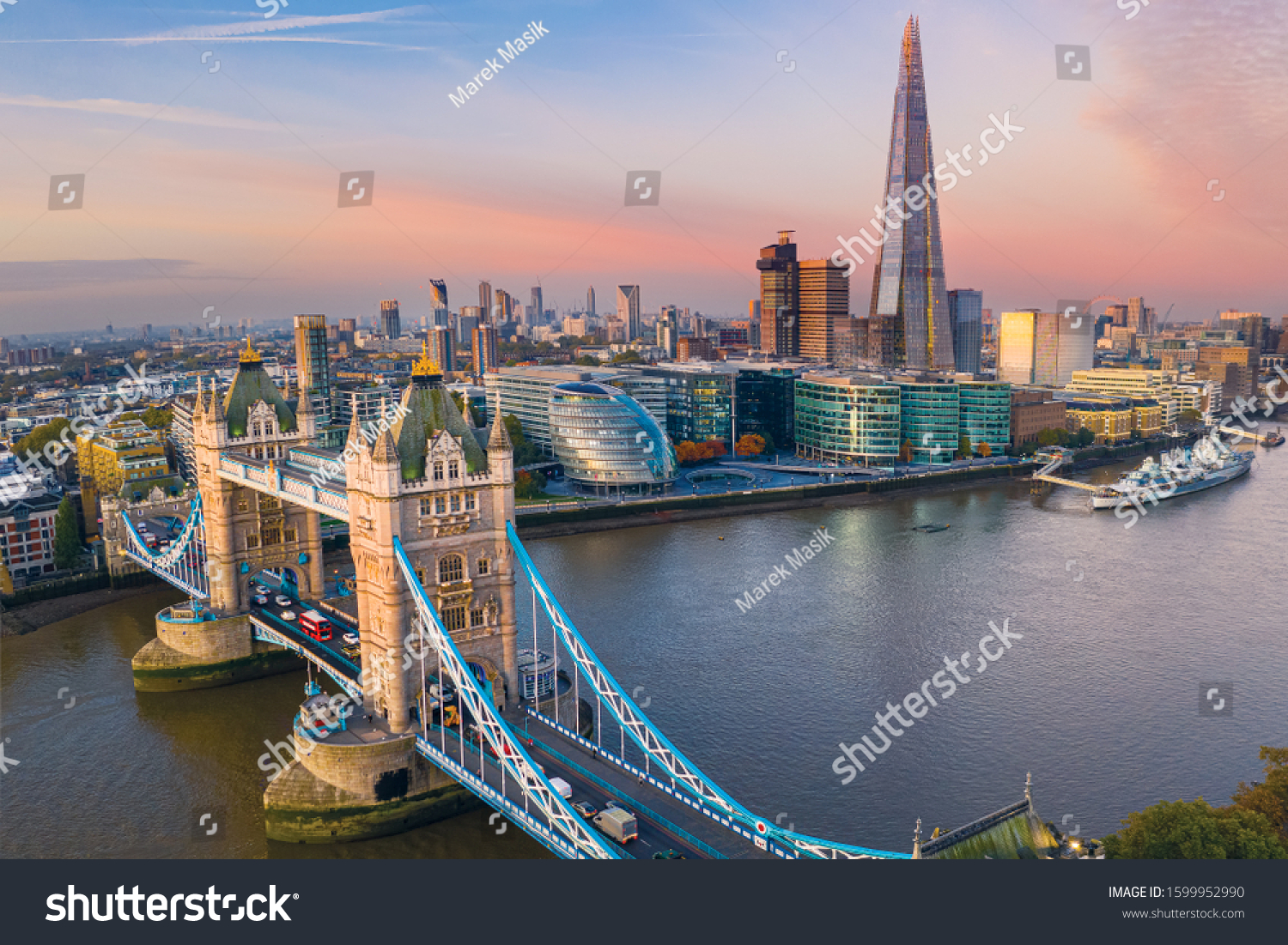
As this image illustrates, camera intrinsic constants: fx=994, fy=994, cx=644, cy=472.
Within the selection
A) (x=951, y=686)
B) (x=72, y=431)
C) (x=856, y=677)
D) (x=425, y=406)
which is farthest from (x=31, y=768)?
(x=72, y=431)

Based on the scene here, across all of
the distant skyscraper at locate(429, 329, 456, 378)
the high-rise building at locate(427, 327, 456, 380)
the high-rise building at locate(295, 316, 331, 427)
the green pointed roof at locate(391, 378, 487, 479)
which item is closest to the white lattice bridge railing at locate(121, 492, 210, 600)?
the green pointed roof at locate(391, 378, 487, 479)

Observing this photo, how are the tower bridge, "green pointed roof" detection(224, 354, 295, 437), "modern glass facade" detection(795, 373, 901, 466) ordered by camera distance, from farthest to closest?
"modern glass facade" detection(795, 373, 901, 466), "green pointed roof" detection(224, 354, 295, 437), the tower bridge

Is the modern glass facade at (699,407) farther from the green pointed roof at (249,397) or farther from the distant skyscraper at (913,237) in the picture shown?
the green pointed roof at (249,397)

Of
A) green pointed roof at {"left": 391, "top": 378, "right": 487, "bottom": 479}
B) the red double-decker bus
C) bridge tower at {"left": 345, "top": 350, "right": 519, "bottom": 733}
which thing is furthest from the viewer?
the red double-decker bus

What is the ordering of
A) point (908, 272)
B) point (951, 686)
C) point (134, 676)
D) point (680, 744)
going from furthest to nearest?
point (908, 272) → point (134, 676) → point (951, 686) → point (680, 744)

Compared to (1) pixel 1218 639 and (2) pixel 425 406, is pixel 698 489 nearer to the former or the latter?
(1) pixel 1218 639

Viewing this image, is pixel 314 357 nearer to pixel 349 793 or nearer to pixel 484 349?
pixel 484 349

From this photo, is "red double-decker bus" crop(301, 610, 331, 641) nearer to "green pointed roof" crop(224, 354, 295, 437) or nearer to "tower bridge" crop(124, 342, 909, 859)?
"tower bridge" crop(124, 342, 909, 859)
